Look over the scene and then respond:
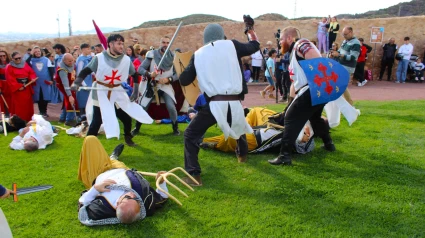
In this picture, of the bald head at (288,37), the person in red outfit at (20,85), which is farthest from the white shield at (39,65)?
the bald head at (288,37)

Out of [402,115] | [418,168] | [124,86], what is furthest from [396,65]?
[124,86]

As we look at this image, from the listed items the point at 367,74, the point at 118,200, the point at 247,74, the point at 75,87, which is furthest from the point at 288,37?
the point at 367,74

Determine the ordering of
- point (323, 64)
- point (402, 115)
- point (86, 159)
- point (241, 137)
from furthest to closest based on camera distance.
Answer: point (402, 115), point (241, 137), point (323, 64), point (86, 159)

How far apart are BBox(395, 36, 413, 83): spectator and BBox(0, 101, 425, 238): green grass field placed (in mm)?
9806

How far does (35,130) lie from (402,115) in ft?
23.4

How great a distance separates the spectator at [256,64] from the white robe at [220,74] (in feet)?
34.8

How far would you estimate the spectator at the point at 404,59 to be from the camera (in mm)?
14758

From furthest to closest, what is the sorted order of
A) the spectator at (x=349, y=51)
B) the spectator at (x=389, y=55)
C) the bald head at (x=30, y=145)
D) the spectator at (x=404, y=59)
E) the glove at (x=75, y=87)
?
the spectator at (x=389, y=55)
the spectator at (x=404, y=59)
the spectator at (x=349, y=51)
the bald head at (x=30, y=145)
the glove at (x=75, y=87)

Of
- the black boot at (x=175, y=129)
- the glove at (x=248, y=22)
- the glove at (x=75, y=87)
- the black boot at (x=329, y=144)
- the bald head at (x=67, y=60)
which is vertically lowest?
the black boot at (x=175, y=129)

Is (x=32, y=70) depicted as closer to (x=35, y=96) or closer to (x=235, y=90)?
(x=35, y=96)

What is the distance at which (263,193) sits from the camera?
4.09 meters

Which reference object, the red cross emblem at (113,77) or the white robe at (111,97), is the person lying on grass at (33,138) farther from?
the red cross emblem at (113,77)

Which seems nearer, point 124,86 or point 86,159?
point 86,159

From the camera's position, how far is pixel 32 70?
835 centimetres
